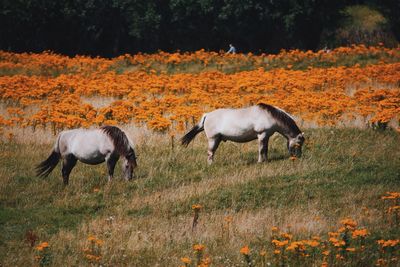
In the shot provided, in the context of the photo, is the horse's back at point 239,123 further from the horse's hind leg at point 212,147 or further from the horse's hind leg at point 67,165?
the horse's hind leg at point 67,165

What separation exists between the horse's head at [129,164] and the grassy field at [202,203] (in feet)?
0.84

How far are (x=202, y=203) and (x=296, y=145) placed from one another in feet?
9.85

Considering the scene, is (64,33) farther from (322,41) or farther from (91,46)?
(322,41)

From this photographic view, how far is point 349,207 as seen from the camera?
9.17 metres

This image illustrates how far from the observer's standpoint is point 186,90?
62.4 ft

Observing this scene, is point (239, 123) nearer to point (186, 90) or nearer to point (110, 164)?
point (110, 164)

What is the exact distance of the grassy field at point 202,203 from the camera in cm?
763

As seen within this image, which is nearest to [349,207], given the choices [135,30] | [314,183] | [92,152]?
[314,183]

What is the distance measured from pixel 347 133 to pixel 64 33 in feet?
93.2

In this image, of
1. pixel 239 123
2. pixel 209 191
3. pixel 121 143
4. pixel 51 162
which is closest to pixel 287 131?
pixel 239 123

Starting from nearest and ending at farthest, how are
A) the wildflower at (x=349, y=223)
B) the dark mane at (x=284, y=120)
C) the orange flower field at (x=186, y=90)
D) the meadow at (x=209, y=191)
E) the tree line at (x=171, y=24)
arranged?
the wildflower at (x=349, y=223), the meadow at (x=209, y=191), the dark mane at (x=284, y=120), the orange flower field at (x=186, y=90), the tree line at (x=171, y=24)

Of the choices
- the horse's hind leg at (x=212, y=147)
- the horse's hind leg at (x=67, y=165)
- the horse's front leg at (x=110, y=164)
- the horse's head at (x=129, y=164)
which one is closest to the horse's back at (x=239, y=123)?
the horse's hind leg at (x=212, y=147)

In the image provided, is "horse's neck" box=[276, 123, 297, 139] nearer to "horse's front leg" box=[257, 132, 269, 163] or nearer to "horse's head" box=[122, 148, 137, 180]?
"horse's front leg" box=[257, 132, 269, 163]

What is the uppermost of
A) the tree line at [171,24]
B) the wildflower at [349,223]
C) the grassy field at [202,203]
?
the tree line at [171,24]
